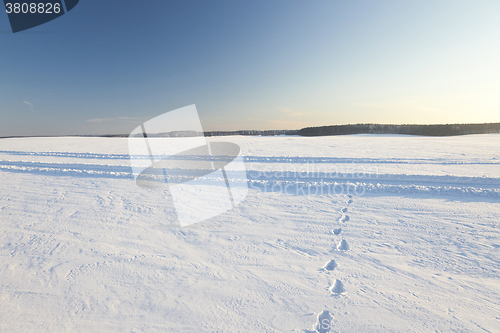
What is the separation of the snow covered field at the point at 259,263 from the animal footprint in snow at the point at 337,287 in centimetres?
1

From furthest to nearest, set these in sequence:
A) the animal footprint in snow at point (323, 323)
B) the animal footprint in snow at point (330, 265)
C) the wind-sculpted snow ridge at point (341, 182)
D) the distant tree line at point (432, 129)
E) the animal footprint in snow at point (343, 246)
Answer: the distant tree line at point (432, 129)
the wind-sculpted snow ridge at point (341, 182)
the animal footprint in snow at point (343, 246)
the animal footprint in snow at point (330, 265)
the animal footprint in snow at point (323, 323)

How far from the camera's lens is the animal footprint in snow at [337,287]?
2217 millimetres

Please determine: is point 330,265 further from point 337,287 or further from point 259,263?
point 259,263

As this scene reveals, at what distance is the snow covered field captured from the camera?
194 centimetres

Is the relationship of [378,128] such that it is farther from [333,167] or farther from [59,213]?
[59,213]

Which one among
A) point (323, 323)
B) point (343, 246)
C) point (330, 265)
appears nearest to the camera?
point (323, 323)

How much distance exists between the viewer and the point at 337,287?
2275 mm

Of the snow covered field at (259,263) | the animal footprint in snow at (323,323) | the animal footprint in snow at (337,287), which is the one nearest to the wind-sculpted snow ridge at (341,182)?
the snow covered field at (259,263)

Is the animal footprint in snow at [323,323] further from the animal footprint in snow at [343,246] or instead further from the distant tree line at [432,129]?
the distant tree line at [432,129]

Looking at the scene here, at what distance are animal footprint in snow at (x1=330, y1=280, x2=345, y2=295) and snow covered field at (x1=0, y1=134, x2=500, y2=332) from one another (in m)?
0.01

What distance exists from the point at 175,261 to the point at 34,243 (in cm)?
208

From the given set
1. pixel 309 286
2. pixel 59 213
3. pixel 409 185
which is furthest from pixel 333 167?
pixel 59 213

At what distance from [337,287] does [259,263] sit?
86 cm

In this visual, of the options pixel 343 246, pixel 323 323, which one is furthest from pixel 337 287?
pixel 343 246
